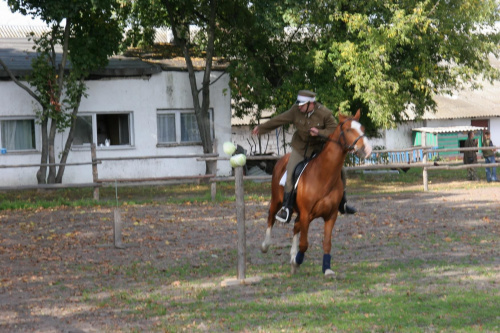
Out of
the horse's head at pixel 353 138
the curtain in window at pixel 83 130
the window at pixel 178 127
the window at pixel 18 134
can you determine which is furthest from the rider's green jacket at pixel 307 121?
the window at pixel 178 127

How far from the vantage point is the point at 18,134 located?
25359mm

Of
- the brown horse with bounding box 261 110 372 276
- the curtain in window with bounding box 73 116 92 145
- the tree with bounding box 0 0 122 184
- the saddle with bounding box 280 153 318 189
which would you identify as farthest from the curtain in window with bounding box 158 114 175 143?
the brown horse with bounding box 261 110 372 276

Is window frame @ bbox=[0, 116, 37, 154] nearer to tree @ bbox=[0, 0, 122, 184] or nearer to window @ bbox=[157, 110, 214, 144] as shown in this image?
tree @ bbox=[0, 0, 122, 184]

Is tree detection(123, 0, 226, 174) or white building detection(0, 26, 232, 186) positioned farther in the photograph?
Answer: tree detection(123, 0, 226, 174)

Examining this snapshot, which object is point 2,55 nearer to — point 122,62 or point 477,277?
point 122,62

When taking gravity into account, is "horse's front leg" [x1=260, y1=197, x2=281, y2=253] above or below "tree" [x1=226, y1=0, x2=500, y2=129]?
below

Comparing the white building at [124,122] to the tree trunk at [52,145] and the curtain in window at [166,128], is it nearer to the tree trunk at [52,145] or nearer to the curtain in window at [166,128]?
the curtain in window at [166,128]

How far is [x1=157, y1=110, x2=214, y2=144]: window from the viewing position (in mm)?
27219

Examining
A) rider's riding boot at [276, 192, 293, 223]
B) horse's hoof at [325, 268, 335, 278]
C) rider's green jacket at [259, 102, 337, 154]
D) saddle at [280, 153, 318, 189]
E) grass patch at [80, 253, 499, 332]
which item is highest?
rider's green jacket at [259, 102, 337, 154]

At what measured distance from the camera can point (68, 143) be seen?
79.8 feet

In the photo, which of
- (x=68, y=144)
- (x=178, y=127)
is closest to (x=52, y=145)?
(x=68, y=144)

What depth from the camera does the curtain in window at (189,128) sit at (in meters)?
27.5

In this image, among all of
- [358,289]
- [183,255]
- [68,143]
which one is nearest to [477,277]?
[358,289]

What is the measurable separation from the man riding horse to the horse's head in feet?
1.51
